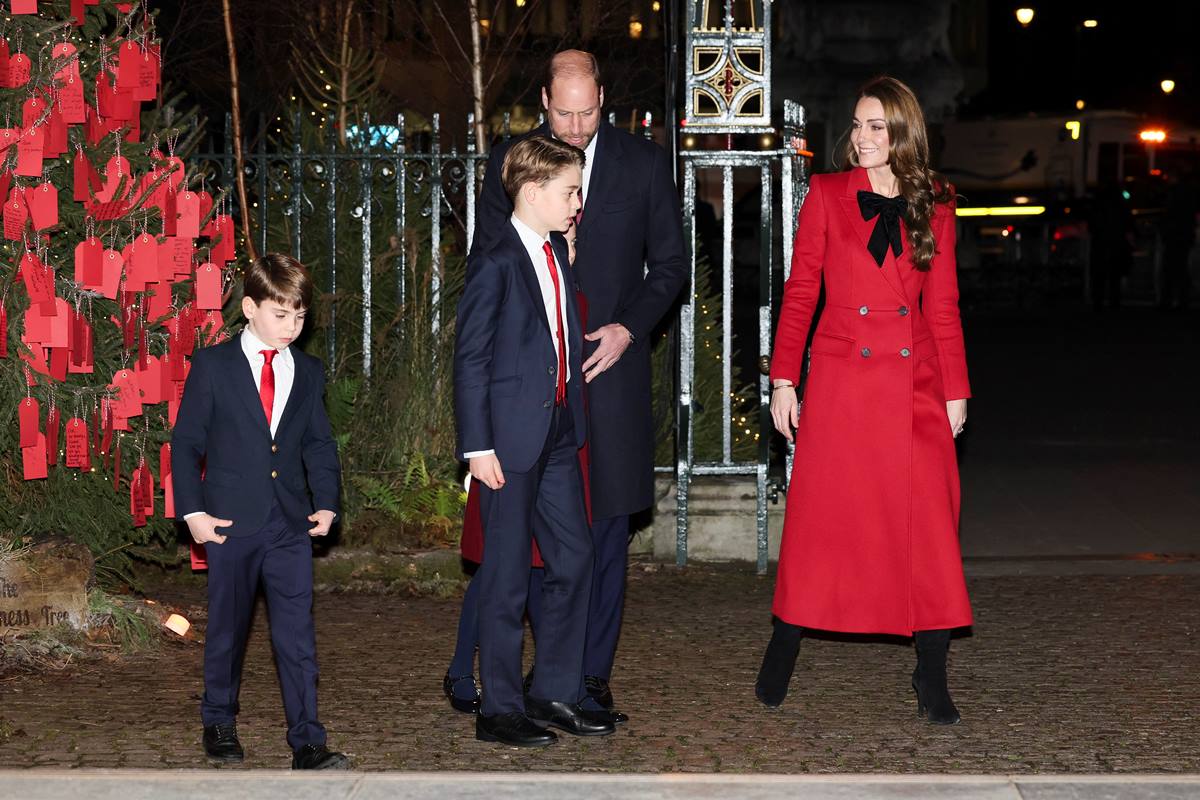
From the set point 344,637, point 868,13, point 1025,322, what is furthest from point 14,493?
point 868,13

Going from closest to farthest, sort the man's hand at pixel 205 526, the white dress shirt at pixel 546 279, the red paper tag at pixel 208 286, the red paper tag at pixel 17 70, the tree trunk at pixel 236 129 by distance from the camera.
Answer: the man's hand at pixel 205 526
the white dress shirt at pixel 546 279
the red paper tag at pixel 17 70
the red paper tag at pixel 208 286
the tree trunk at pixel 236 129

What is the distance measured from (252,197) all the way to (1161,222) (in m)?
18.0

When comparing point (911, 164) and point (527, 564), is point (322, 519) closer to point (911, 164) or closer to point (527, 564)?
point (527, 564)

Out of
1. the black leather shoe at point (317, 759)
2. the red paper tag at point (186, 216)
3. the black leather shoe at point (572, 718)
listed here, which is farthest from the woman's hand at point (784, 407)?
the red paper tag at point (186, 216)

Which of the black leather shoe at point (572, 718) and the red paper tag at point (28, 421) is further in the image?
the red paper tag at point (28, 421)

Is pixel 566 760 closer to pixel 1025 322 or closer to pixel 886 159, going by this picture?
pixel 886 159

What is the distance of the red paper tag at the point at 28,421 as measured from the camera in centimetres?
642

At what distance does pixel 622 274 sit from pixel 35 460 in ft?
7.63

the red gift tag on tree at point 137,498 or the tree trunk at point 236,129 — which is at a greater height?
the tree trunk at point 236,129

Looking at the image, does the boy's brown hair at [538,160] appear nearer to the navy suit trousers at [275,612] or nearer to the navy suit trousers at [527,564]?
→ the navy suit trousers at [527,564]

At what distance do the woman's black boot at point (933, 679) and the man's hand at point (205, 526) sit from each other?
2.25 meters

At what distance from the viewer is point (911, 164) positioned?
5602 millimetres

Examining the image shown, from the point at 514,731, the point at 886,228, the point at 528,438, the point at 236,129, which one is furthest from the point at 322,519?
the point at 236,129

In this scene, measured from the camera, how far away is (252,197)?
1082cm
